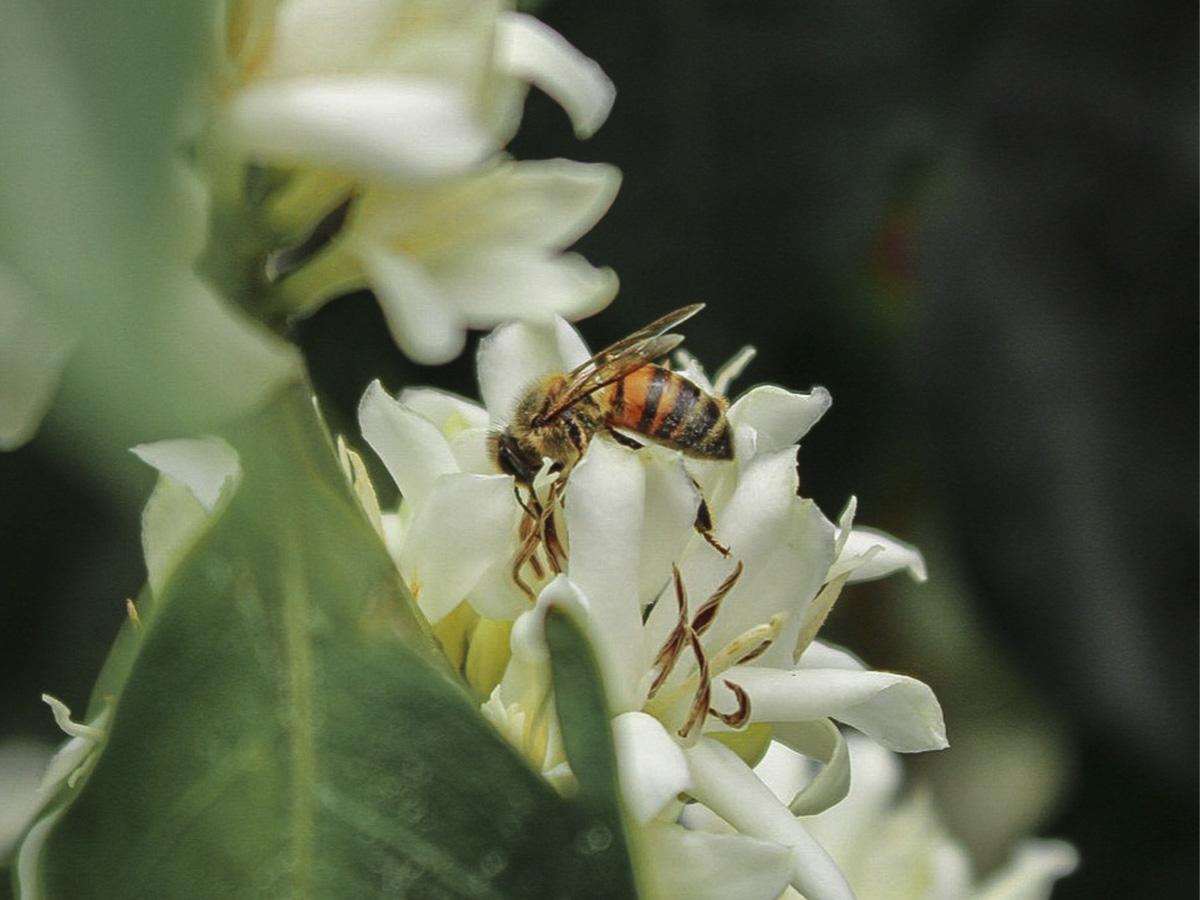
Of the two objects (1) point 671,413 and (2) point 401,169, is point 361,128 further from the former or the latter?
(1) point 671,413

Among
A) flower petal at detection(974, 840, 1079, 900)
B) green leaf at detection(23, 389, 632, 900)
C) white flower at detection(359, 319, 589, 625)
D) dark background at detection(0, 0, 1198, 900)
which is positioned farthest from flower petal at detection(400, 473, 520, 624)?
dark background at detection(0, 0, 1198, 900)

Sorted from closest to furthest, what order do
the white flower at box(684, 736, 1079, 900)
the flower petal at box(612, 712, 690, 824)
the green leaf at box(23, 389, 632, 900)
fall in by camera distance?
1. the green leaf at box(23, 389, 632, 900)
2. the flower petal at box(612, 712, 690, 824)
3. the white flower at box(684, 736, 1079, 900)

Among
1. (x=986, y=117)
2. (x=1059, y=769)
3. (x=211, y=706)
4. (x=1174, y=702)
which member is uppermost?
(x=211, y=706)

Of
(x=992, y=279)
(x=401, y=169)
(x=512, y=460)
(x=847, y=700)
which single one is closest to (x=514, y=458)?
(x=512, y=460)

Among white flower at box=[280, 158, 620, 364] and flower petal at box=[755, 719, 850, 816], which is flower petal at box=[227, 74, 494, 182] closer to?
white flower at box=[280, 158, 620, 364]

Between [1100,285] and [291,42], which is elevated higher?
[291,42]

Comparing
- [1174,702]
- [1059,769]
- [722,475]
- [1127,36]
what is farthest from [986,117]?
[722,475]

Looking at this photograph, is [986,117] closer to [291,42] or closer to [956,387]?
[956,387]

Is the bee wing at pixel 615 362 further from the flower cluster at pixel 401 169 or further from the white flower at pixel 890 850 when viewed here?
the white flower at pixel 890 850
